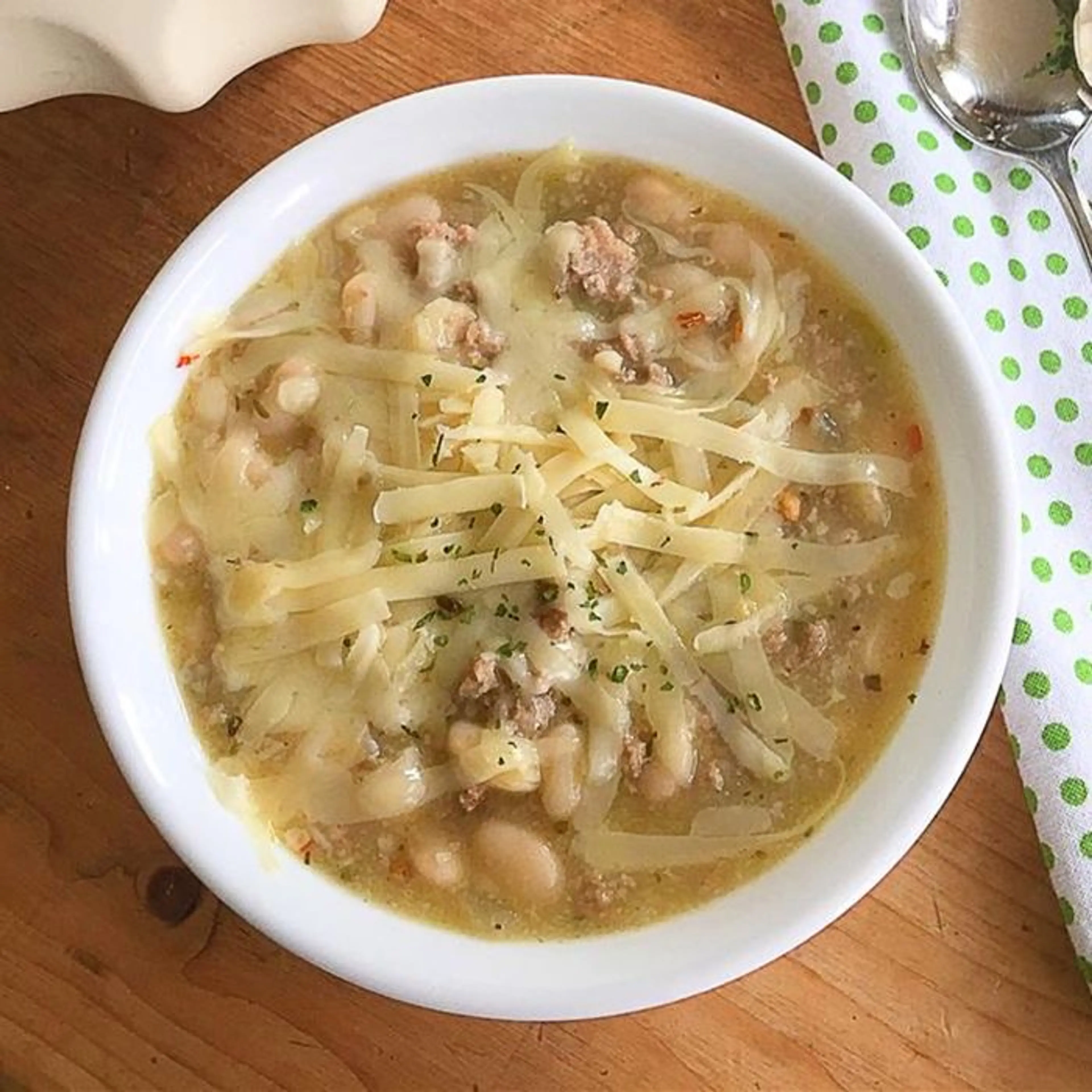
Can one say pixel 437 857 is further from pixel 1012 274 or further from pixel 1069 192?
pixel 1069 192

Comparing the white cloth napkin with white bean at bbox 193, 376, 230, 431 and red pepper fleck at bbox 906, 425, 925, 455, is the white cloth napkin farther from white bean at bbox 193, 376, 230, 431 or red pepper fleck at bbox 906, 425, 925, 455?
white bean at bbox 193, 376, 230, 431

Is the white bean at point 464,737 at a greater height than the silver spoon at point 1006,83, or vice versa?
the silver spoon at point 1006,83

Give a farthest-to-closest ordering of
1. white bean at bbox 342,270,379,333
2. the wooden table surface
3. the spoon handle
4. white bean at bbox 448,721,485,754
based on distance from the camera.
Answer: the spoon handle
the wooden table surface
white bean at bbox 342,270,379,333
white bean at bbox 448,721,485,754

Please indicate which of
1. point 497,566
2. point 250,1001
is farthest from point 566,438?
point 250,1001

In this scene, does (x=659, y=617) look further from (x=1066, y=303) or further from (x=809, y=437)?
(x=1066, y=303)

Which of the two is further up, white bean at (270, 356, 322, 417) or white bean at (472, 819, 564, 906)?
white bean at (270, 356, 322, 417)

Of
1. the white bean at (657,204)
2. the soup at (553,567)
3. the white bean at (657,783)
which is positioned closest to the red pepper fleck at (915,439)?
the soup at (553,567)

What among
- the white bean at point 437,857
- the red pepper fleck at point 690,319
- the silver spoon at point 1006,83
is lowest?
the white bean at point 437,857

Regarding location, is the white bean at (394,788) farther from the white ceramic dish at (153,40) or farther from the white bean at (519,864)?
the white ceramic dish at (153,40)

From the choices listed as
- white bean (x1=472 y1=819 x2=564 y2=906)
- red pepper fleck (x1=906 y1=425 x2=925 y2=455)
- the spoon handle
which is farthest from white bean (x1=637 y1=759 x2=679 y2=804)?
the spoon handle
